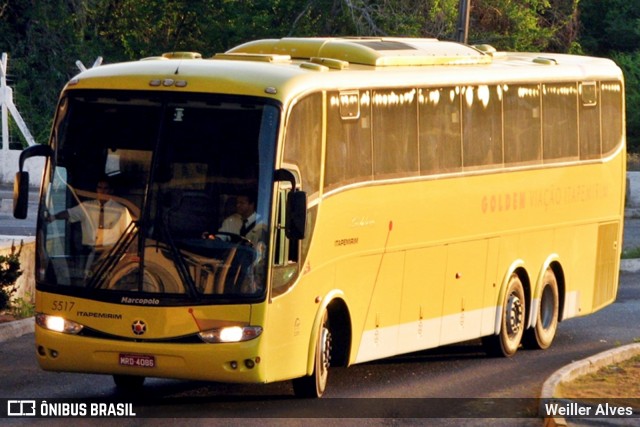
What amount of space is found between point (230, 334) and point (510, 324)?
633 cm

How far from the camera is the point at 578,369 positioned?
14633mm

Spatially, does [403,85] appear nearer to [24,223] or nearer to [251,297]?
[251,297]

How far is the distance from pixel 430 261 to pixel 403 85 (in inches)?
72.0

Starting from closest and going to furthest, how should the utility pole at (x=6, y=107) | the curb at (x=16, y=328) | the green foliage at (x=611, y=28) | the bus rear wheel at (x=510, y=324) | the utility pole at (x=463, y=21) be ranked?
the curb at (x=16, y=328) < the bus rear wheel at (x=510, y=324) < the utility pole at (x=463, y=21) < the utility pole at (x=6, y=107) < the green foliage at (x=611, y=28)

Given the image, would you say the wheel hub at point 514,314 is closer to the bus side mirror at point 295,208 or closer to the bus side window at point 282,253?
the bus side window at point 282,253

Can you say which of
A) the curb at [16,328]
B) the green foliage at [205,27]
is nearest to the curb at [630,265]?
the green foliage at [205,27]

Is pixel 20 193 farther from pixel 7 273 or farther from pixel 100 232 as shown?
pixel 7 273

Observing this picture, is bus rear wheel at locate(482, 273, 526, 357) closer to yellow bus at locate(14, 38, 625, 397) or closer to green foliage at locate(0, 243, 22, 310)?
yellow bus at locate(14, 38, 625, 397)

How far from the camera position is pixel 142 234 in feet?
41.0

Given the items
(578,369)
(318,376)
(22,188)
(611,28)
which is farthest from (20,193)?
(611,28)

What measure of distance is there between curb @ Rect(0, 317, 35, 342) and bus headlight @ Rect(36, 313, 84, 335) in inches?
184

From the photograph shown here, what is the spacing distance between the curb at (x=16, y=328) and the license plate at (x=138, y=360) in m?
5.22

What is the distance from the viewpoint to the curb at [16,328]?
17.4 m

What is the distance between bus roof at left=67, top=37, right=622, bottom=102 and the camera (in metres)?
13.1
